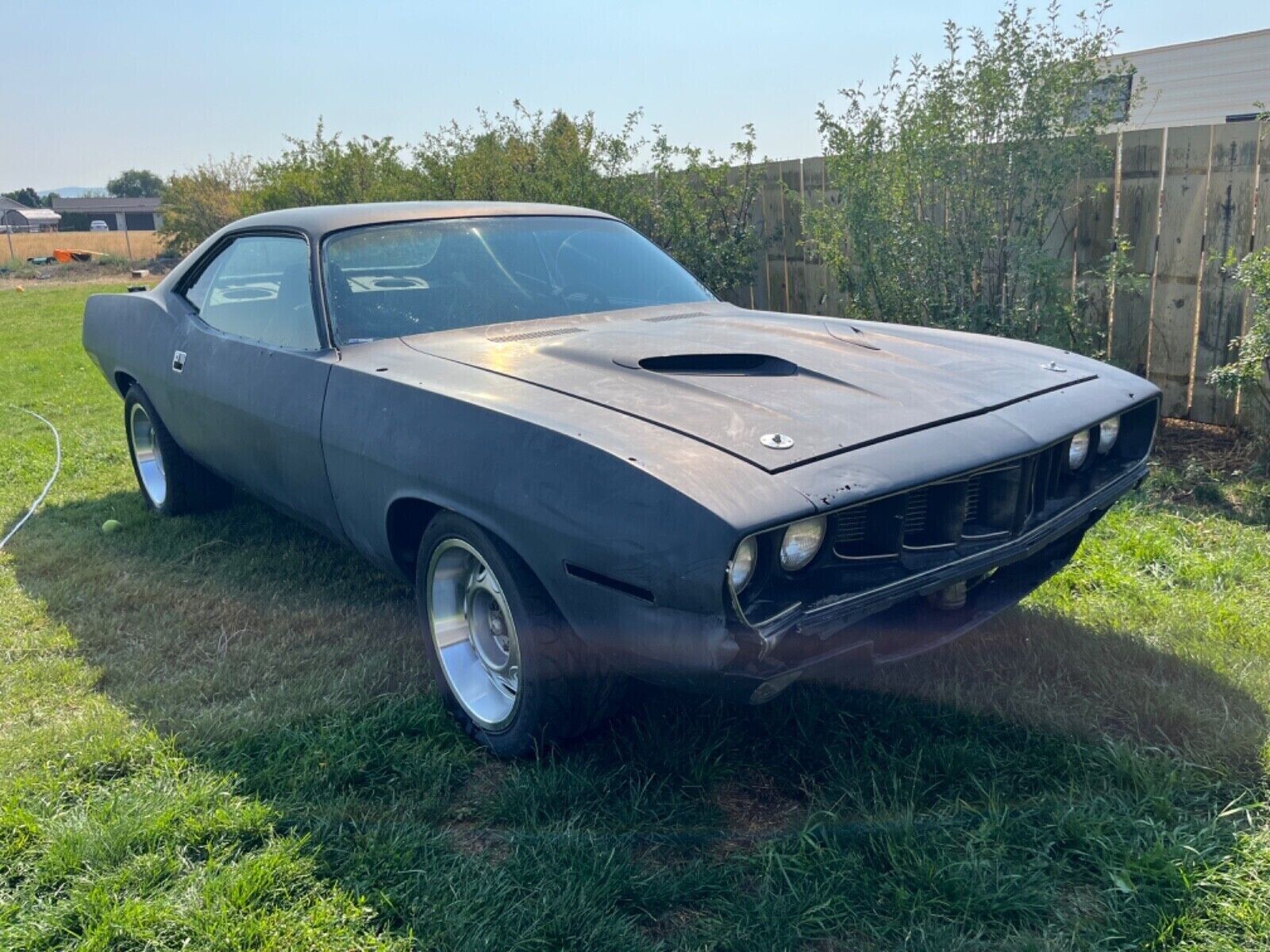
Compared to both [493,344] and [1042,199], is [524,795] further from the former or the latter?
[1042,199]

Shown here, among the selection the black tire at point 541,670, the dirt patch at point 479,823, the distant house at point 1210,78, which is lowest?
the dirt patch at point 479,823

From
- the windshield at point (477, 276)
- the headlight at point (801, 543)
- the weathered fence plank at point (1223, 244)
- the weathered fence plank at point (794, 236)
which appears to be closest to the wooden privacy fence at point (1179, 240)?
the weathered fence plank at point (1223, 244)

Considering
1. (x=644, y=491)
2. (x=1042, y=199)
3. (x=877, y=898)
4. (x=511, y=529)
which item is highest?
(x=1042, y=199)

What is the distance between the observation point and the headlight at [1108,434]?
3.04 m

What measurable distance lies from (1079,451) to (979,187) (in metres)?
3.24

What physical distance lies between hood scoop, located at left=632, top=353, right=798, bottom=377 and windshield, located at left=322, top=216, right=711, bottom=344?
80 cm

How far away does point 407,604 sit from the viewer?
380cm

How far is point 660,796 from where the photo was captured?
2545 mm

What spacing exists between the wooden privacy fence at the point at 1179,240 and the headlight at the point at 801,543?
378 centimetres

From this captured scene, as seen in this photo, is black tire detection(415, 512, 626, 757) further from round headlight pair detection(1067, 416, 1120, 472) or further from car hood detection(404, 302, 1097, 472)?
round headlight pair detection(1067, 416, 1120, 472)

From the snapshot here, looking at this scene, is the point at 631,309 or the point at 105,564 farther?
the point at 105,564

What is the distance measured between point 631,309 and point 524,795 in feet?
6.14

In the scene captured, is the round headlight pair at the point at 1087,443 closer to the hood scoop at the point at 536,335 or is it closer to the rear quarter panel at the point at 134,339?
the hood scoop at the point at 536,335

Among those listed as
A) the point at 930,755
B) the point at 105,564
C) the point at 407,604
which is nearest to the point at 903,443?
the point at 930,755
